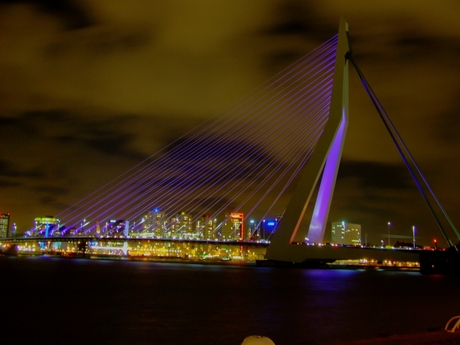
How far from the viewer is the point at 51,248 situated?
101m

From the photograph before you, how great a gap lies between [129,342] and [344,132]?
20.4m

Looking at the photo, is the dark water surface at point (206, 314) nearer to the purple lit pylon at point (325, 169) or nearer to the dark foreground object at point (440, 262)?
the purple lit pylon at point (325, 169)

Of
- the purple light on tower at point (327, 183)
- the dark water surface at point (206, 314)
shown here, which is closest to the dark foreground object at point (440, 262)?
the purple light on tower at point (327, 183)

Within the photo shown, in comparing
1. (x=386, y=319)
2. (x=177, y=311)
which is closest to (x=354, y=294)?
(x=386, y=319)

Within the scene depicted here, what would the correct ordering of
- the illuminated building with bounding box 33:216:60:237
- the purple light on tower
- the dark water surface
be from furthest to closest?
the illuminated building with bounding box 33:216:60:237, the purple light on tower, the dark water surface

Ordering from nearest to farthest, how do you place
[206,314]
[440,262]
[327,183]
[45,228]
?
[206,314]
[327,183]
[440,262]
[45,228]

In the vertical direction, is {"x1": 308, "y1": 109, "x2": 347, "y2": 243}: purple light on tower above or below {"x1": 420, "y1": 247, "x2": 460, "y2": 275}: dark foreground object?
above

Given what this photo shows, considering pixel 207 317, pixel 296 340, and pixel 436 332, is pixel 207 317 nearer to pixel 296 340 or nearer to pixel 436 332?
pixel 296 340

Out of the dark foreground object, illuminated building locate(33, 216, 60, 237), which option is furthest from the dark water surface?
illuminated building locate(33, 216, 60, 237)

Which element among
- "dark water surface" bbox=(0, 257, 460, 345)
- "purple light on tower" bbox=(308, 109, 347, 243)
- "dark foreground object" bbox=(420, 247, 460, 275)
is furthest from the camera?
"dark foreground object" bbox=(420, 247, 460, 275)

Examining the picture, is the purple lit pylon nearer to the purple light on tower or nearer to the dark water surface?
the purple light on tower

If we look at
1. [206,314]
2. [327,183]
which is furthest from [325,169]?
[206,314]

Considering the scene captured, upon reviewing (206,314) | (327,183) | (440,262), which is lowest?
(206,314)

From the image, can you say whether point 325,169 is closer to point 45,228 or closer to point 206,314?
point 206,314
